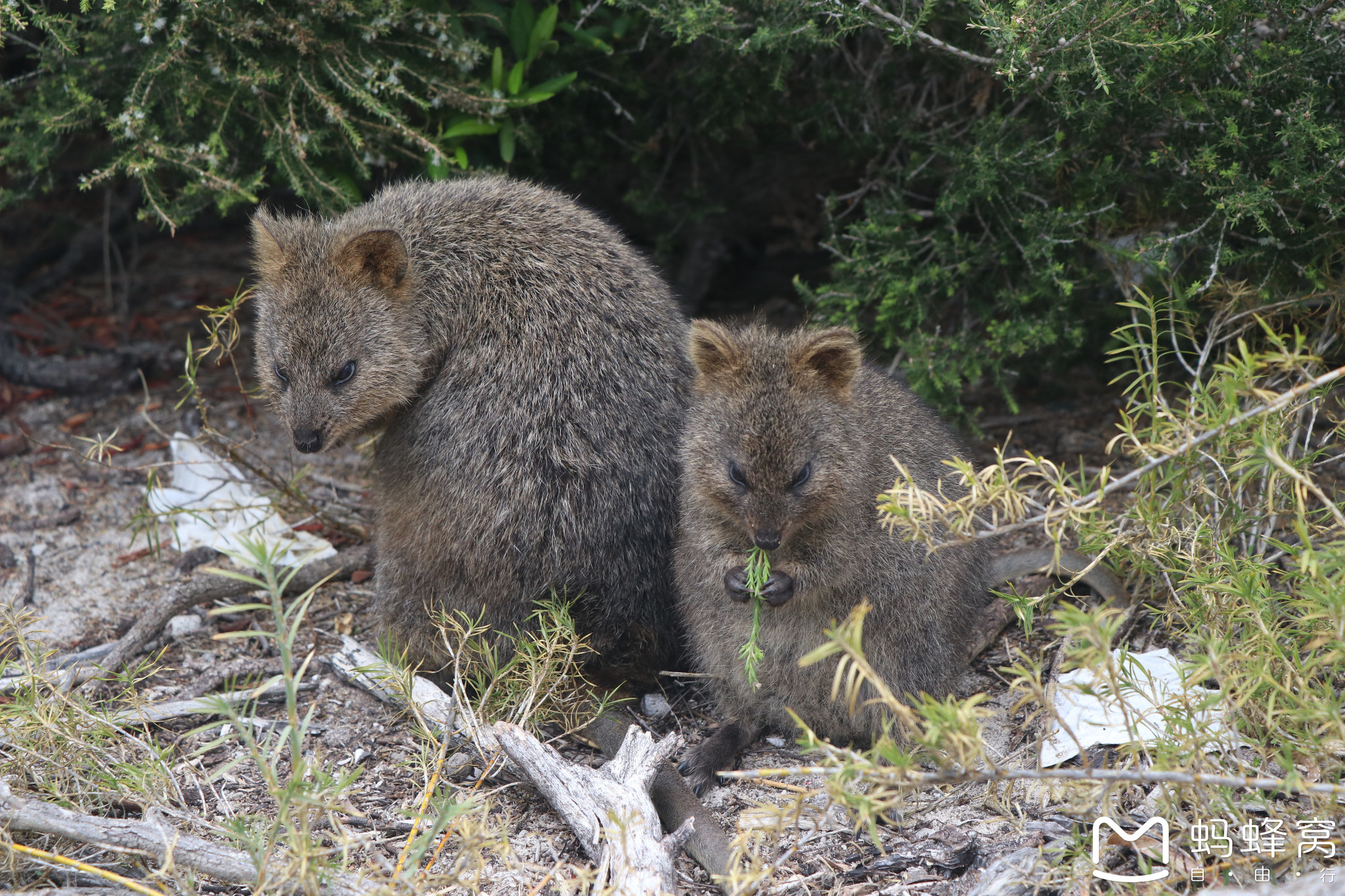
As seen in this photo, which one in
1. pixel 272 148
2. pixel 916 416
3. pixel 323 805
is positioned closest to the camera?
pixel 323 805

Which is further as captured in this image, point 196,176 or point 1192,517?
point 196,176

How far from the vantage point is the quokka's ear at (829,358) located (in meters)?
4.09

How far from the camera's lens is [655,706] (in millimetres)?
4895

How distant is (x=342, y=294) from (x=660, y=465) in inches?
60.7

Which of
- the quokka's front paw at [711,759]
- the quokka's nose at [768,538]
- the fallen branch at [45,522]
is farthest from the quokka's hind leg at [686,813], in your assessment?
the fallen branch at [45,522]

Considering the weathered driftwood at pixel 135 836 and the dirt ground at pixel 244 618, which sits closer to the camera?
the weathered driftwood at pixel 135 836

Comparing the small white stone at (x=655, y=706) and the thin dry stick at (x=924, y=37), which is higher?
the thin dry stick at (x=924, y=37)

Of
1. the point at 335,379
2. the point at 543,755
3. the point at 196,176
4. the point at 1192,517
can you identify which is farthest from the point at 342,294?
the point at 1192,517

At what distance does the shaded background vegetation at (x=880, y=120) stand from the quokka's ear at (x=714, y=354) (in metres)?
1.43

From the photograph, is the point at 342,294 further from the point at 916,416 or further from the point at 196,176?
the point at 916,416

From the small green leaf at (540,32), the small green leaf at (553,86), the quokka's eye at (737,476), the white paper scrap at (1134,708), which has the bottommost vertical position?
the white paper scrap at (1134,708)

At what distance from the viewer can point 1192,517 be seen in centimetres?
419

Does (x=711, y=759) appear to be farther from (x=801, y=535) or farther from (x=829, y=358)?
(x=829, y=358)

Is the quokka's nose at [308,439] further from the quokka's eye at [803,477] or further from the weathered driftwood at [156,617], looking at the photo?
the quokka's eye at [803,477]
